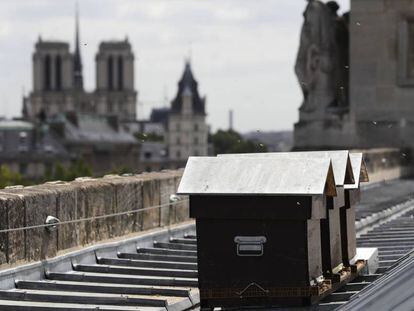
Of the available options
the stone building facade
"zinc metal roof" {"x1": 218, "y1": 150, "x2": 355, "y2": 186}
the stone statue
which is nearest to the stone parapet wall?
"zinc metal roof" {"x1": 218, "y1": 150, "x2": 355, "y2": 186}

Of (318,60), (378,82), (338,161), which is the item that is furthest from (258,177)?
(318,60)

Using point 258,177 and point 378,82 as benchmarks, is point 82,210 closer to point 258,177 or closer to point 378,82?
point 258,177

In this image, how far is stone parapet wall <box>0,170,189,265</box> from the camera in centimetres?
1170

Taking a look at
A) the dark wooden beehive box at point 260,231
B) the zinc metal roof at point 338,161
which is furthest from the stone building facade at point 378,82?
the dark wooden beehive box at point 260,231

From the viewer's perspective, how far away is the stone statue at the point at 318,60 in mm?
33500

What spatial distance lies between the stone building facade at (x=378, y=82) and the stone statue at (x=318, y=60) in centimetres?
31

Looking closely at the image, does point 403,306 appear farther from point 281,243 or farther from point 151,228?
point 151,228

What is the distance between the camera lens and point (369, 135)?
33719mm

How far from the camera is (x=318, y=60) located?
33531 millimetres

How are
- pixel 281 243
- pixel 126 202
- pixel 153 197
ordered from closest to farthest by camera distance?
pixel 281 243
pixel 126 202
pixel 153 197

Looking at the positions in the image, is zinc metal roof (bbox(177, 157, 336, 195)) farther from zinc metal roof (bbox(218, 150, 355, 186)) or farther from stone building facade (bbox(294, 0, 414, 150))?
stone building facade (bbox(294, 0, 414, 150))

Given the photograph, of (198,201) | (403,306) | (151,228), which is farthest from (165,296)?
(151,228)

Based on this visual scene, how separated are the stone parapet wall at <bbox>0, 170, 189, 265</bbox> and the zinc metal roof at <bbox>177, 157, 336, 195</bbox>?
197cm

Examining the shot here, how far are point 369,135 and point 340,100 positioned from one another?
3.60 feet
